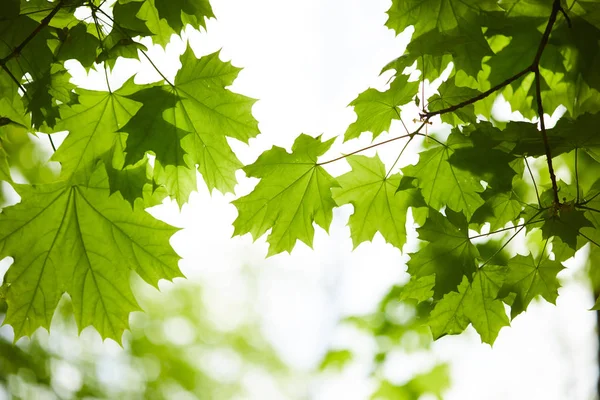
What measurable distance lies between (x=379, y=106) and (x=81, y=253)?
117cm

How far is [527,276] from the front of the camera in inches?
62.1

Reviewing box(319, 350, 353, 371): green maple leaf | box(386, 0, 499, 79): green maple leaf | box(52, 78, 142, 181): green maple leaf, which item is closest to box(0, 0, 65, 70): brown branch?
box(52, 78, 142, 181): green maple leaf

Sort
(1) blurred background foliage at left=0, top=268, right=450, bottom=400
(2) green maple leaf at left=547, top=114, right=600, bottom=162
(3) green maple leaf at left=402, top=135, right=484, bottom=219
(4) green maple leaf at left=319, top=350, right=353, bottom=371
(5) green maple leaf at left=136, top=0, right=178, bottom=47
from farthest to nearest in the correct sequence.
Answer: (4) green maple leaf at left=319, top=350, right=353, bottom=371 < (1) blurred background foliage at left=0, top=268, right=450, bottom=400 < (5) green maple leaf at left=136, top=0, right=178, bottom=47 < (3) green maple leaf at left=402, top=135, right=484, bottom=219 < (2) green maple leaf at left=547, top=114, right=600, bottom=162

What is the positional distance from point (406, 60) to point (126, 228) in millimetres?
1099

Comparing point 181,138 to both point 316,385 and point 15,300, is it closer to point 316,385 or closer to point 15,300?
point 15,300

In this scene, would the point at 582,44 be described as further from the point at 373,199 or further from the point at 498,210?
the point at 373,199

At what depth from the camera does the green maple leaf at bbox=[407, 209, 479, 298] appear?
1569mm

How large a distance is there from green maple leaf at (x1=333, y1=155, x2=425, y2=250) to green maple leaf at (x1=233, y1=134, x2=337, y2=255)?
8 cm

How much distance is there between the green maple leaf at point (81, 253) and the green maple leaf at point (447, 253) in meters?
→ 0.85

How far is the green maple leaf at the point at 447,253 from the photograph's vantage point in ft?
5.15

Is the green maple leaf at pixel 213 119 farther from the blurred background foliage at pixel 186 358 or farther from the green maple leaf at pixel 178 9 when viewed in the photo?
the blurred background foliage at pixel 186 358

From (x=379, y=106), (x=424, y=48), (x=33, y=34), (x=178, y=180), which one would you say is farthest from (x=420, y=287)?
(x=33, y=34)

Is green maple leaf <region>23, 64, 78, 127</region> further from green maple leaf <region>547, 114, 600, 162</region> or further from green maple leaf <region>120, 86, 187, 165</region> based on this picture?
green maple leaf <region>547, 114, 600, 162</region>

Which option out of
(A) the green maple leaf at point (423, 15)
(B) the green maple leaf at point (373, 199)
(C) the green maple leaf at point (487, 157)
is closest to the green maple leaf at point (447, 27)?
(A) the green maple leaf at point (423, 15)
